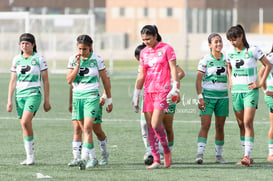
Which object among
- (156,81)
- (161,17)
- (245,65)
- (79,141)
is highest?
(245,65)

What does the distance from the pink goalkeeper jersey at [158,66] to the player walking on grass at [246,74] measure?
0.99 m

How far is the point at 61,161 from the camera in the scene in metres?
11.9

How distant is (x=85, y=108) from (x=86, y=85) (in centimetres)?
32

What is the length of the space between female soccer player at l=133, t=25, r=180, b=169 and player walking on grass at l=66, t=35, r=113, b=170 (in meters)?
0.58

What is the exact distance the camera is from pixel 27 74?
11.7m

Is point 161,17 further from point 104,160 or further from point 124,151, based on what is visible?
point 104,160

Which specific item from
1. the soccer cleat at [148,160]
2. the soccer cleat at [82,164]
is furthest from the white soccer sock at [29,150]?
the soccer cleat at [148,160]

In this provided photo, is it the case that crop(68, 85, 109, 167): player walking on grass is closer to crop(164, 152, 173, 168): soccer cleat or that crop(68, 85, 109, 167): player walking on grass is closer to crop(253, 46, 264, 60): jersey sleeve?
crop(164, 152, 173, 168): soccer cleat

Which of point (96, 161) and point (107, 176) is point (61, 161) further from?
point (107, 176)

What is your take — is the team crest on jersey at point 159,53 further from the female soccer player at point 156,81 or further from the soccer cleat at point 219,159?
the soccer cleat at point 219,159

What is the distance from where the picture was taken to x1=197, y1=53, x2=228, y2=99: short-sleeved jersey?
1202cm

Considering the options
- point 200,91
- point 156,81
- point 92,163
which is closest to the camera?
point 156,81

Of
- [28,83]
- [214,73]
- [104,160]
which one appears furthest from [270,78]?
[28,83]

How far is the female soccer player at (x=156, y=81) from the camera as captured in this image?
1112cm
